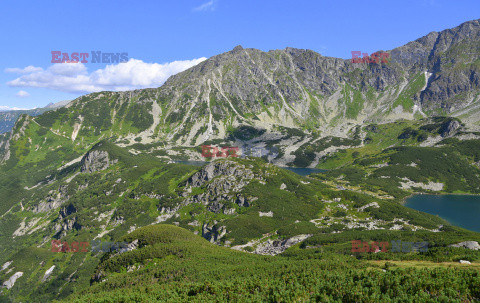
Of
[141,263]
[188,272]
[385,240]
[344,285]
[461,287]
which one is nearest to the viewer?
[461,287]

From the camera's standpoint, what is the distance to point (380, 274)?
42.2 metres

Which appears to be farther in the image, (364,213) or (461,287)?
(364,213)

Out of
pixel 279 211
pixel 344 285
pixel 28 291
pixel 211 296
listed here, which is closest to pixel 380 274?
pixel 344 285

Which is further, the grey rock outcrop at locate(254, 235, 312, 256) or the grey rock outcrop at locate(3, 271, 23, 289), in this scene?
the grey rock outcrop at locate(3, 271, 23, 289)

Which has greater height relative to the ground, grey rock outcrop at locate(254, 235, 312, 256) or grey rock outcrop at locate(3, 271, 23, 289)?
grey rock outcrop at locate(254, 235, 312, 256)

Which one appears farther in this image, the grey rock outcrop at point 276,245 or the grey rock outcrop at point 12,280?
the grey rock outcrop at point 12,280

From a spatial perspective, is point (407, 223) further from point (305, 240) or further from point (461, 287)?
point (461, 287)

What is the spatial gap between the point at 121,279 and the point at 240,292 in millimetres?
57593

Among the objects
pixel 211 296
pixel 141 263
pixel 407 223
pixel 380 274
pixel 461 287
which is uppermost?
pixel 461 287

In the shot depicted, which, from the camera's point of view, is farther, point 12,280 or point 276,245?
point 12,280

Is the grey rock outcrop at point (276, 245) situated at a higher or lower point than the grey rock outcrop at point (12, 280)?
higher

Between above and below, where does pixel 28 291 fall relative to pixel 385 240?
below

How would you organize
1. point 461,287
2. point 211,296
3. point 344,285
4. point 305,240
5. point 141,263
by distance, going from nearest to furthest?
point 461,287 → point 344,285 → point 211,296 → point 141,263 → point 305,240

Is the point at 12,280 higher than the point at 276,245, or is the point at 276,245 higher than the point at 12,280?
the point at 276,245
